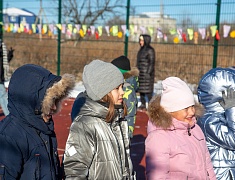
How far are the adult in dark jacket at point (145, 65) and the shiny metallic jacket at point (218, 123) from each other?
26.3ft

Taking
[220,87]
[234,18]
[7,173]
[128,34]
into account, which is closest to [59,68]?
[128,34]

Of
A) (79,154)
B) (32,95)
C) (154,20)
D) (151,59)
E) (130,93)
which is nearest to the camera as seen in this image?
(32,95)

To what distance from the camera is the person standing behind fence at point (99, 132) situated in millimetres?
3018

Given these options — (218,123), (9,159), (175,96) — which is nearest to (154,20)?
(218,123)

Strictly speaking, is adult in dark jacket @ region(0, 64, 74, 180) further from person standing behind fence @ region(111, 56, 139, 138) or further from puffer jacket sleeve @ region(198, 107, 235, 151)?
person standing behind fence @ region(111, 56, 139, 138)

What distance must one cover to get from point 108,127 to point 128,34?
10.6 m

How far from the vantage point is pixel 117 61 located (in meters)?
6.18

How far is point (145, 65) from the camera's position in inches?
480

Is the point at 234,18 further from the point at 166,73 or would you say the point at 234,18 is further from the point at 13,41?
the point at 13,41

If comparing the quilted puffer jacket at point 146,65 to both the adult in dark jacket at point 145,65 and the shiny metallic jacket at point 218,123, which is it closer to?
the adult in dark jacket at point 145,65

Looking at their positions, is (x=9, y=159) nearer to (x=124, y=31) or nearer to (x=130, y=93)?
(x=130, y=93)

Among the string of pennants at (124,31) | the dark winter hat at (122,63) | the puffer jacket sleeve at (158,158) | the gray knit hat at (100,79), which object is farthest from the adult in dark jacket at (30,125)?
the string of pennants at (124,31)

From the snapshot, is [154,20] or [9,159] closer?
[9,159]

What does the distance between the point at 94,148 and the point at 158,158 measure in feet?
1.48
